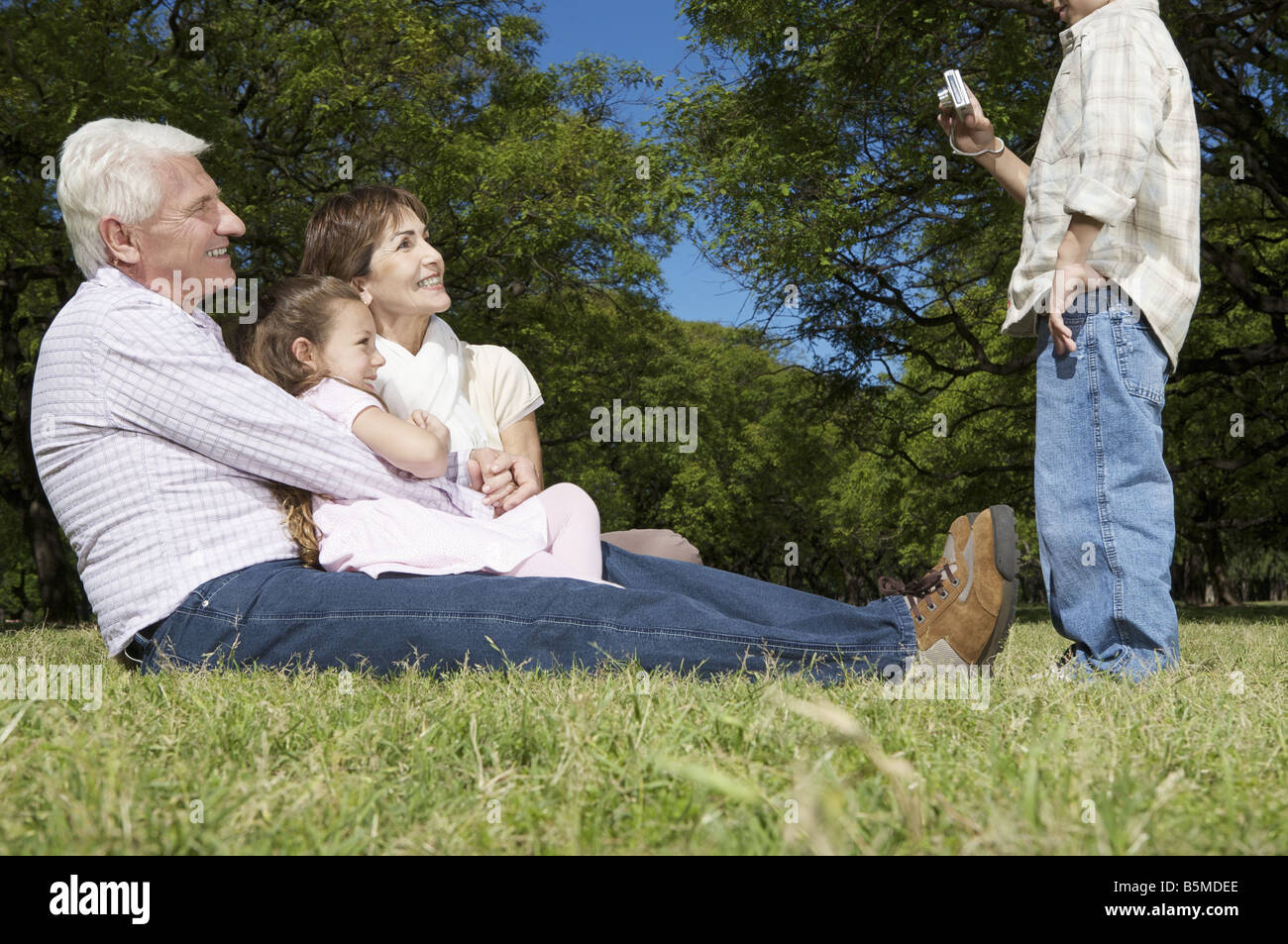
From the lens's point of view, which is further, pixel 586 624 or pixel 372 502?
pixel 372 502

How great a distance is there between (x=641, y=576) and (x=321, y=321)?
1434mm

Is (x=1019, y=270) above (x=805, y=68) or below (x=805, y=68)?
below

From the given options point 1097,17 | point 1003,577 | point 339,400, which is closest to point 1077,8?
point 1097,17

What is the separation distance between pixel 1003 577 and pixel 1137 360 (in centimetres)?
96

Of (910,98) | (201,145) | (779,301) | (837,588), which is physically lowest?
(837,588)

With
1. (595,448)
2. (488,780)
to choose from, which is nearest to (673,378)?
(595,448)

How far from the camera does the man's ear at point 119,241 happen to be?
354cm

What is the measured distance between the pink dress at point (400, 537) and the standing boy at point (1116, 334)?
1.78 metres

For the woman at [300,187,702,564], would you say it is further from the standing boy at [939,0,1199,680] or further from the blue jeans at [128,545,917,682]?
the standing boy at [939,0,1199,680]

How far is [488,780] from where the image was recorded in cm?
188

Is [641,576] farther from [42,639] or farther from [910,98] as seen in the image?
[910,98]

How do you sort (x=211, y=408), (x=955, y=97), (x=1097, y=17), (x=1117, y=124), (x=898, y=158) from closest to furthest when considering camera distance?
(x=211, y=408)
(x=1117, y=124)
(x=1097, y=17)
(x=955, y=97)
(x=898, y=158)

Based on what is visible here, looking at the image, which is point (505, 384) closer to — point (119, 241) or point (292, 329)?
point (292, 329)

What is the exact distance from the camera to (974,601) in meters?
3.20
